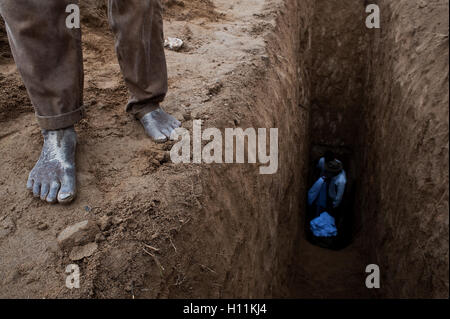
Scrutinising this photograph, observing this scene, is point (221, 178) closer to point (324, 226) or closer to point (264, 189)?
point (264, 189)

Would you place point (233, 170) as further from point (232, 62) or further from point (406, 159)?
point (406, 159)

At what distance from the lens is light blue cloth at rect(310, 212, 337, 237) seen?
185 inches

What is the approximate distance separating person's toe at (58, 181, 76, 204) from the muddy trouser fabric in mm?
322

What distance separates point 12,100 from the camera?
2260mm

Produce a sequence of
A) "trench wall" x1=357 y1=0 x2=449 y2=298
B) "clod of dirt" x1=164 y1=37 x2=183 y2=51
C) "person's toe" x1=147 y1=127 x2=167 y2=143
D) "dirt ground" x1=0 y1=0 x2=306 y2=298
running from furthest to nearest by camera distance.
Result: "clod of dirt" x1=164 y1=37 x2=183 y2=51
"person's toe" x1=147 y1=127 x2=167 y2=143
"trench wall" x1=357 y1=0 x2=449 y2=298
"dirt ground" x1=0 y1=0 x2=306 y2=298

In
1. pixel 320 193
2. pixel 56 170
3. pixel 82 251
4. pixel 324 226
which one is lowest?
pixel 324 226

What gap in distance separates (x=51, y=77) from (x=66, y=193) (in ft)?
1.92

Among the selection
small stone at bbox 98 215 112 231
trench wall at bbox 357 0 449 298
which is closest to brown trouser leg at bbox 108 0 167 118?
small stone at bbox 98 215 112 231

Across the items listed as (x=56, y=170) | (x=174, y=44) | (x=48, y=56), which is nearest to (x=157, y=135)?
(x=56, y=170)

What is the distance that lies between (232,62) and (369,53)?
2460mm

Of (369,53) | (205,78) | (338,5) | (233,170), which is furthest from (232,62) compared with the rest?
(338,5)

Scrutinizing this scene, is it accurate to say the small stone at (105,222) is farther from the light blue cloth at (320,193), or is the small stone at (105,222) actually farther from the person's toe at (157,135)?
the light blue cloth at (320,193)

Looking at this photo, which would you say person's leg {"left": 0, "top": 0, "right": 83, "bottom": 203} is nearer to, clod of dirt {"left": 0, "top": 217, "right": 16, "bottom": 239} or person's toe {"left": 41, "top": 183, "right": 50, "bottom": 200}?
person's toe {"left": 41, "top": 183, "right": 50, "bottom": 200}

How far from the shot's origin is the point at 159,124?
2061mm
